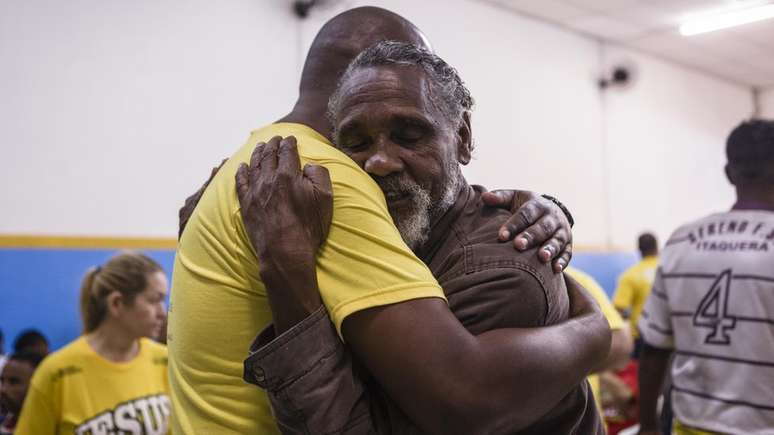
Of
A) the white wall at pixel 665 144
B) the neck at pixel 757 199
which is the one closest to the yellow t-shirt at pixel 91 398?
the neck at pixel 757 199

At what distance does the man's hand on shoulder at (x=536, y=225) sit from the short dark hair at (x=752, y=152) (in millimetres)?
1510

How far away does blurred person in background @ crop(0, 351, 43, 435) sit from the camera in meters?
3.76

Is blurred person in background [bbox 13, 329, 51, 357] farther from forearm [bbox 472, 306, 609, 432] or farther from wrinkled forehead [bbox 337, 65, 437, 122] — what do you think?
forearm [bbox 472, 306, 609, 432]

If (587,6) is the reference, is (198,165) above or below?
below

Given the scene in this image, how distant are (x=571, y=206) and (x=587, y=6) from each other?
2122mm

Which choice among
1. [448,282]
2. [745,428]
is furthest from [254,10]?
[448,282]

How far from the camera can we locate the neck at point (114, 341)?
3.49m

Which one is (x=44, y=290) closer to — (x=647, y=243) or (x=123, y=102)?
(x=123, y=102)

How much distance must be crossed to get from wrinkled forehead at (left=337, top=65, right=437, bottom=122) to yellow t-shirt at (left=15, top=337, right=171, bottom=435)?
7.60 feet

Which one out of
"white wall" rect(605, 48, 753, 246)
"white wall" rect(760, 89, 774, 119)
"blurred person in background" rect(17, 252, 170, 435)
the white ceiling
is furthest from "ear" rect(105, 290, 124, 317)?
"white wall" rect(760, 89, 774, 119)

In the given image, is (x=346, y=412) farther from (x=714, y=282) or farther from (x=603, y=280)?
(x=603, y=280)

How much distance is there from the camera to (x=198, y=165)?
5465 mm

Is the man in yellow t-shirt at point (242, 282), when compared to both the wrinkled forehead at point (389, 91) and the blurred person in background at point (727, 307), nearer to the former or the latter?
the wrinkled forehead at point (389, 91)

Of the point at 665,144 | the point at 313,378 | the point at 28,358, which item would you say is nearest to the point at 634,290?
the point at 665,144
